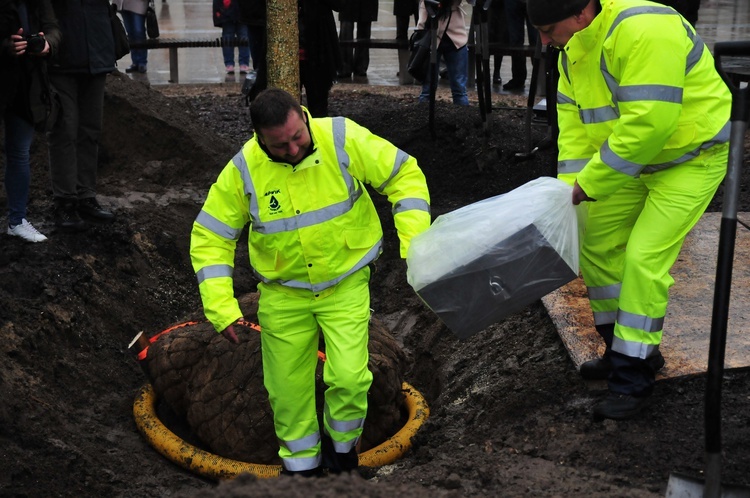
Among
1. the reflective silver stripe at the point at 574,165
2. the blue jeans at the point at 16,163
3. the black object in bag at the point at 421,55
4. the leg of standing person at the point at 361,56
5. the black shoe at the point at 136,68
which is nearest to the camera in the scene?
the reflective silver stripe at the point at 574,165

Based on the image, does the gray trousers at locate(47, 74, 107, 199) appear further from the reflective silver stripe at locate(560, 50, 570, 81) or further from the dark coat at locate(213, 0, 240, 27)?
the dark coat at locate(213, 0, 240, 27)

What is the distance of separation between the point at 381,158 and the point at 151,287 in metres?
3.15

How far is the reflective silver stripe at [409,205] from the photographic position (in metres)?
4.46

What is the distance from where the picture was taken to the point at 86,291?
21.3ft

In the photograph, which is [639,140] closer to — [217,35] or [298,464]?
[298,464]

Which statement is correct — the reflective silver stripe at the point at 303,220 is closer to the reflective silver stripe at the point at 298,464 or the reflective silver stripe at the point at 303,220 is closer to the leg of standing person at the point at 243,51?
the reflective silver stripe at the point at 298,464

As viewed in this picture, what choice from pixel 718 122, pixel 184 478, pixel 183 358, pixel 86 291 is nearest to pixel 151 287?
pixel 86 291

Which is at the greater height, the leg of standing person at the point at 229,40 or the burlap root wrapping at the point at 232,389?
the leg of standing person at the point at 229,40

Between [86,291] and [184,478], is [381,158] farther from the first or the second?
[86,291]

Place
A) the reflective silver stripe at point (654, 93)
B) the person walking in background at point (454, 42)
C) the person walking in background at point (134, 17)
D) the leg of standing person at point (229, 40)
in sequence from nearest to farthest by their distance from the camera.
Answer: the reflective silver stripe at point (654, 93) → the person walking in background at point (454, 42) → the person walking in background at point (134, 17) → the leg of standing person at point (229, 40)

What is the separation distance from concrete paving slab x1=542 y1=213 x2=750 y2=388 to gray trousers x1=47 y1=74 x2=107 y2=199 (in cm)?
338

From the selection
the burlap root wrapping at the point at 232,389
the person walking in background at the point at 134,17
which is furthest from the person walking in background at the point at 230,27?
the burlap root wrapping at the point at 232,389

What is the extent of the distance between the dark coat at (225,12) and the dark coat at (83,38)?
22.3ft

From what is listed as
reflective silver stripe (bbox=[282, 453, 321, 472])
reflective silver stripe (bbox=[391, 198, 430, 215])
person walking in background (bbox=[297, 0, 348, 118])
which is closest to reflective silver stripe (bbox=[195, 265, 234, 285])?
reflective silver stripe (bbox=[391, 198, 430, 215])
